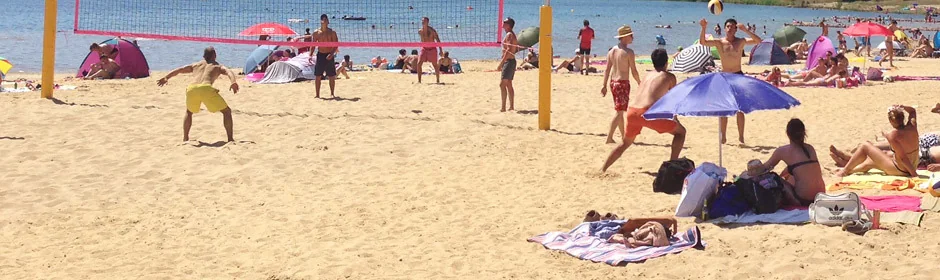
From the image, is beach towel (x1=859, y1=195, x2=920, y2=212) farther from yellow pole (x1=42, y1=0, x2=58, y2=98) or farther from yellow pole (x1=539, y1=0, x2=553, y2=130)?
yellow pole (x1=42, y1=0, x2=58, y2=98)

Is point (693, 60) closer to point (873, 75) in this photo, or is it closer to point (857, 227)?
point (873, 75)

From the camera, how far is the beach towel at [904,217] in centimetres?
621

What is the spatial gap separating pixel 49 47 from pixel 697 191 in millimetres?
8757

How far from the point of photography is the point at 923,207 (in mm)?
6699

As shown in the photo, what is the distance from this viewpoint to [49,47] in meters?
12.7

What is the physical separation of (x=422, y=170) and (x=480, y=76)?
9.25 m

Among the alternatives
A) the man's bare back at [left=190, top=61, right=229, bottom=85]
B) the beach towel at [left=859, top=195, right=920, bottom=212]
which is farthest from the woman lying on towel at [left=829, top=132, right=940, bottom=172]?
the man's bare back at [left=190, top=61, right=229, bottom=85]

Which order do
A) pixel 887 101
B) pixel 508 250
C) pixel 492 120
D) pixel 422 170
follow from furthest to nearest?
pixel 887 101
pixel 492 120
pixel 422 170
pixel 508 250

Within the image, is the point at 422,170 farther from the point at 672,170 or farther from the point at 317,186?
the point at 672,170

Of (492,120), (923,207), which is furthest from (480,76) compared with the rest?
A: (923,207)

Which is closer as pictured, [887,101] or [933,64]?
[887,101]

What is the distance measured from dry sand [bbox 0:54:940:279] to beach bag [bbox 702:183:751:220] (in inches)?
7.0

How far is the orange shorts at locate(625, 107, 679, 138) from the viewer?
818cm

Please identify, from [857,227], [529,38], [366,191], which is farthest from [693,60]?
[857,227]
